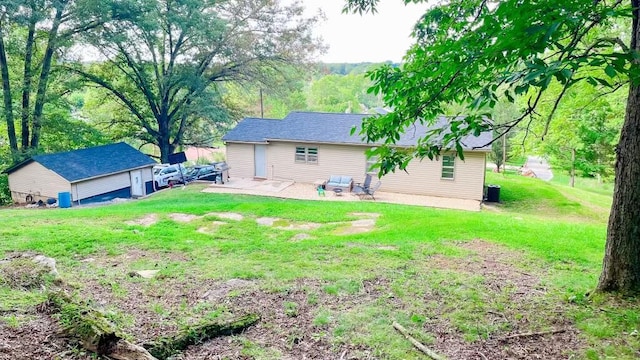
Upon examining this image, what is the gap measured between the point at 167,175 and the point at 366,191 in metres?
9.71

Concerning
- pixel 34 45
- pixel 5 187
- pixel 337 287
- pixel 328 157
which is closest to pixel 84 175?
pixel 5 187

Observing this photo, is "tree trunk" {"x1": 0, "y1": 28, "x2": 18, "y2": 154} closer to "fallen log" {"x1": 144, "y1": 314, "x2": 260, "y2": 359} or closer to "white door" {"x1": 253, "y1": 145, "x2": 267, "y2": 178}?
"white door" {"x1": 253, "y1": 145, "x2": 267, "y2": 178}

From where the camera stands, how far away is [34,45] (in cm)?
1850

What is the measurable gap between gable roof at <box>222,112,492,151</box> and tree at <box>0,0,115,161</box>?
757 cm

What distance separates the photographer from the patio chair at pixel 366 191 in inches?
605

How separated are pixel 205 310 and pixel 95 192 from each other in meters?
15.1

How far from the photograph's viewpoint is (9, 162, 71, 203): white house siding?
15.7m

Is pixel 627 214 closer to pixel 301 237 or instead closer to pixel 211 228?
pixel 301 237

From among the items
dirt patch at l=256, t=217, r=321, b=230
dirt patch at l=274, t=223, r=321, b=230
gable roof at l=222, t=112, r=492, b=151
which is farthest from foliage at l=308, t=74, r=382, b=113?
dirt patch at l=274, t=223, r=321, b=230

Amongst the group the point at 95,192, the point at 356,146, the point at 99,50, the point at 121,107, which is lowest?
the point at 95,192

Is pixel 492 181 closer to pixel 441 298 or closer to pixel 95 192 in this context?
pixel 441 298

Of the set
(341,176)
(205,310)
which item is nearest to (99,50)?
(341,176)

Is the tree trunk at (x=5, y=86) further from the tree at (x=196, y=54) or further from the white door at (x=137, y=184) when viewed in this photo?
the white door at (x=137, y=184)

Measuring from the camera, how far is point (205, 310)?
13.2ft
